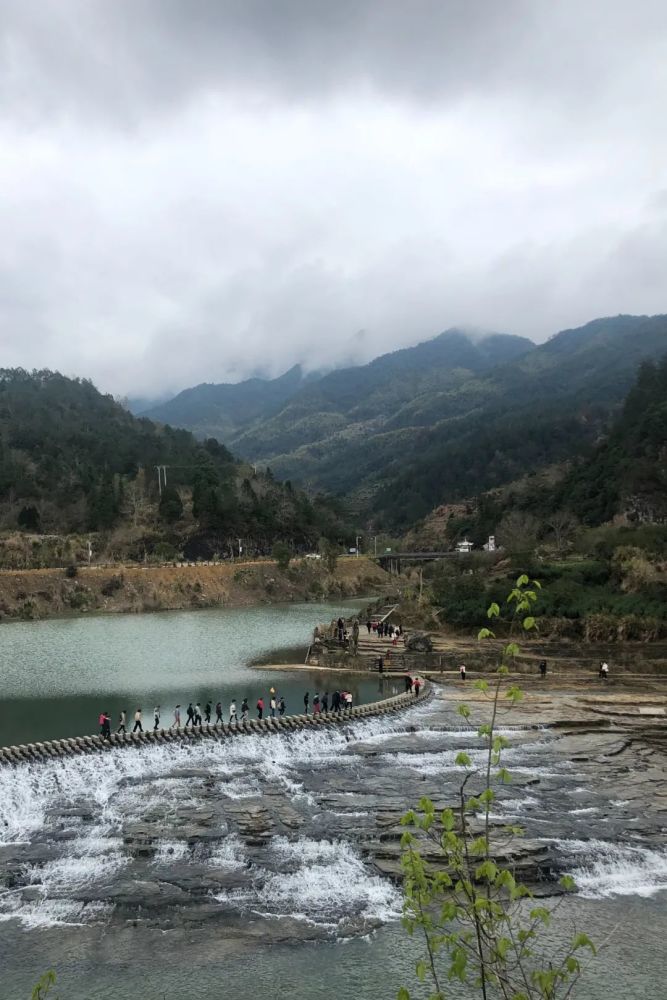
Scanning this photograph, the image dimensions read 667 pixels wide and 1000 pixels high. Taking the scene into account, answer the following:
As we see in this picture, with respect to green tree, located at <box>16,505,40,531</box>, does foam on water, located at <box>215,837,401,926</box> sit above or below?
below

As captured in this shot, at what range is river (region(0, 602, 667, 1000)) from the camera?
50.0ft

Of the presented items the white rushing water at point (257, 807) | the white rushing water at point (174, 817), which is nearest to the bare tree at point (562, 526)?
the white rushing water at point (257, 807)

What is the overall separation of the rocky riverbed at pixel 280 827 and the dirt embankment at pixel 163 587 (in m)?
54.9

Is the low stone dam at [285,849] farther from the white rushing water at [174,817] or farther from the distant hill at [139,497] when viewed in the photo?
the distant hill at [139,497]

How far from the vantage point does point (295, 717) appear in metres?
30.6

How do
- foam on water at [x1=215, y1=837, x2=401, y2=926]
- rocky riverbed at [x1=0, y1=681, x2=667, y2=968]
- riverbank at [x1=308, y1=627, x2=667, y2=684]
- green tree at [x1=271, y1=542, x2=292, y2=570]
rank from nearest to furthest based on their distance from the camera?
1. rocky riverbed at [x1=0, y1=681, x2=667, y2=968]
2. foam on water at [x1=215, y1=837, x2=401, y2=926]
3. riverbank at [x1=308, y1=627, x2=667, y2=684]
4. green tree at [x1=271, y1=542, x2=292, y2=570]

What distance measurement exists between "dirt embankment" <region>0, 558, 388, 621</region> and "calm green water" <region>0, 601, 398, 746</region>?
268 inches

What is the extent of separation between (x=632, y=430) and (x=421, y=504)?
77637 millimetres

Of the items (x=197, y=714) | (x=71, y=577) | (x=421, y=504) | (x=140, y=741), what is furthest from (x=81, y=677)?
(x=421, y=504)

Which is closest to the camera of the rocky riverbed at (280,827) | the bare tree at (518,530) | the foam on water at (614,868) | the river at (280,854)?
the river at (280,854)

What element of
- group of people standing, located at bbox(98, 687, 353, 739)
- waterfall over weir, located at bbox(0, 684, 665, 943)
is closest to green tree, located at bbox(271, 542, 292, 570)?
group of people standing, located at bbox(98, 687, 353, 739)

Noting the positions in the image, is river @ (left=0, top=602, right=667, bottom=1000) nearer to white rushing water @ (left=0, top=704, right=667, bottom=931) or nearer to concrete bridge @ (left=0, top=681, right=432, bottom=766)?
white rushing water @ (left=0, top=704, right=667, bottom=931)

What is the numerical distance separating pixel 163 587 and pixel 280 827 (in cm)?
6494

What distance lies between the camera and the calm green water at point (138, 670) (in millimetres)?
35781
